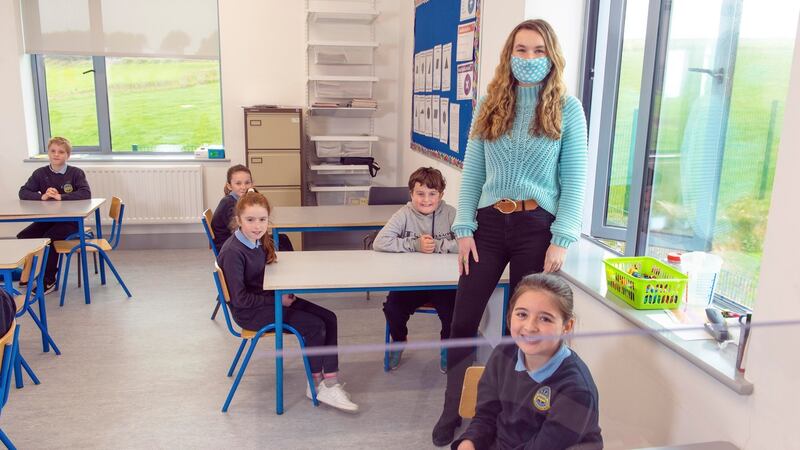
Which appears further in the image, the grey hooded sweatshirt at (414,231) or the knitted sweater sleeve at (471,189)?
the grey hooded sweatshirt at (414,231)

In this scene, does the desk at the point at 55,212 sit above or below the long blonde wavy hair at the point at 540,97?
below

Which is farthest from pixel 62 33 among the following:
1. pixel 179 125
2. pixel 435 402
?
pixel 435 402

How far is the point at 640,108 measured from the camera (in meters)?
2.60

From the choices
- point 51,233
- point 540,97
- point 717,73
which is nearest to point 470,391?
point 540,97

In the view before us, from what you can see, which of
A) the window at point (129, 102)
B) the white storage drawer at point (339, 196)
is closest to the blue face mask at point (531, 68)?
the white storage drawer at point (339, 196)

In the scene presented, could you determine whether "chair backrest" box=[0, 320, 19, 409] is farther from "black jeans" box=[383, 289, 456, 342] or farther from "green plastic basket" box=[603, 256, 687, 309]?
"green plastic basket" box=[603, 256, 687, 309]

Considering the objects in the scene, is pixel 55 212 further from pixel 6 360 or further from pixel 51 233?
pixel 6 360

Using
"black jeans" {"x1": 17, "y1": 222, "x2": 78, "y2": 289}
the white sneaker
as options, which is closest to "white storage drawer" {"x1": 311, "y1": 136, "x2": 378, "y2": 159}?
"black jeans" {"x1": 17, "y1": 222, "x2": 78, "y2": 289}

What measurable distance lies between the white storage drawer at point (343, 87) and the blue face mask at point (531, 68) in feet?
11.5

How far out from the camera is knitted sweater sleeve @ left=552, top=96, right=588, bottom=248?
6.98 ft

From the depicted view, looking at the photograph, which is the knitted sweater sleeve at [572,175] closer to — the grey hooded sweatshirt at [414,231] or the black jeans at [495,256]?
the black jeans at [495,256]

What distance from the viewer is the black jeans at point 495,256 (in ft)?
7.18

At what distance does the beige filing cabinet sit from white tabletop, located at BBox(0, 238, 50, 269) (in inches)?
89.7

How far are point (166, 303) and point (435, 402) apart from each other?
2321 mm
